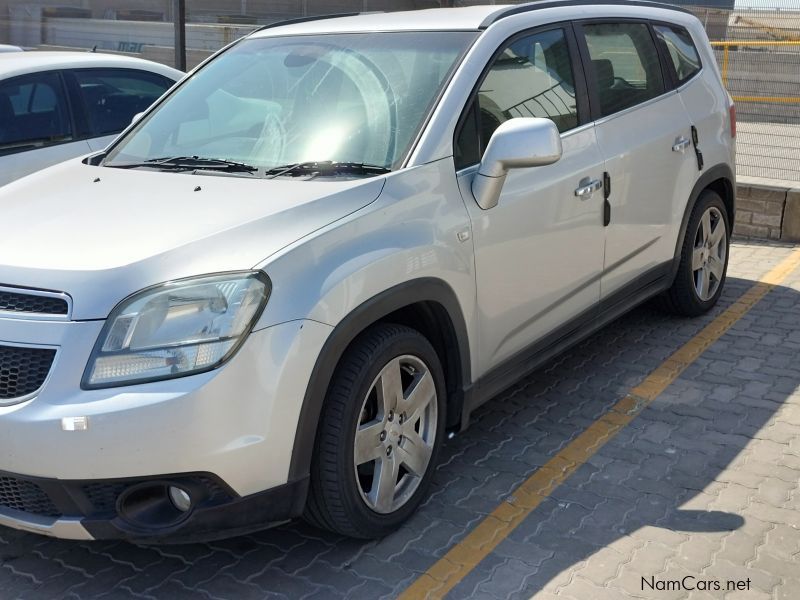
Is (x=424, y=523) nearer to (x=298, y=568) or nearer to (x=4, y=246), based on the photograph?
(x=298, y=568)

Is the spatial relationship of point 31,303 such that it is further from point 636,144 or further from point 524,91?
point 636,144

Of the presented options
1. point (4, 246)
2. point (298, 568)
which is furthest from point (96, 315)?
point (298, 568)

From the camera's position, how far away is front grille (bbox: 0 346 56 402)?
2852 mm

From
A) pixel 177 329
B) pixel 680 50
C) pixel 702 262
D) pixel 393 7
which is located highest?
pixel 393 7

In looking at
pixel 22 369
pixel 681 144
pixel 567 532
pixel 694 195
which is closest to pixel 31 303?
pixel 22 369

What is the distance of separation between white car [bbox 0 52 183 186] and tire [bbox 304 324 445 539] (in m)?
3.63

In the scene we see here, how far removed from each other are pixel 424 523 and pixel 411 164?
1.37m

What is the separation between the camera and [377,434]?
3.37m

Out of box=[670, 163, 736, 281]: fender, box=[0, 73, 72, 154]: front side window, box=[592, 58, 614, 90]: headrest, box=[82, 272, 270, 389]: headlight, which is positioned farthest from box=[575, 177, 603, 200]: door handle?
box=[0, 73, 72, 154]: front side window

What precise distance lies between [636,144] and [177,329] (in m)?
2.87

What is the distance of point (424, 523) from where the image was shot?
3646 millimetres

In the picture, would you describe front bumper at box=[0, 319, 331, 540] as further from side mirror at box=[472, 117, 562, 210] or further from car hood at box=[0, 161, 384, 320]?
side mirror at box=[472, 117, 562, 210]

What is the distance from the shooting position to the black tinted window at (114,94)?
6547 millimetres

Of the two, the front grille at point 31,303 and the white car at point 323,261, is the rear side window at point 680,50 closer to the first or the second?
the white car at point 323,261
